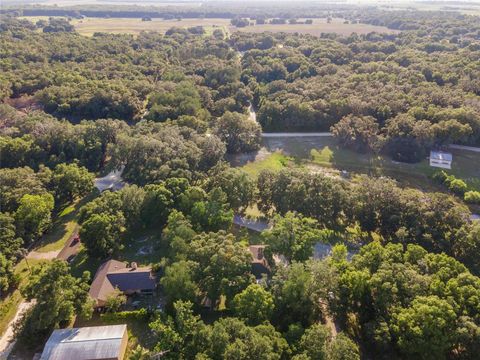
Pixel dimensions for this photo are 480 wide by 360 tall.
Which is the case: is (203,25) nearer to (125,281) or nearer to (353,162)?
(353,162)

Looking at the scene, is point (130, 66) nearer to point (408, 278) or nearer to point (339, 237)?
point (339, 237)

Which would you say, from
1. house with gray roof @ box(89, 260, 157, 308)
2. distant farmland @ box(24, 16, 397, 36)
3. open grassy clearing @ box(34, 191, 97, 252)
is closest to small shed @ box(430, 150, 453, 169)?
house with gray roof @ box(89, 260, 157, 308)

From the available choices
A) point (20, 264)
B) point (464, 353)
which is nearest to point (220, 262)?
point (464, 353)

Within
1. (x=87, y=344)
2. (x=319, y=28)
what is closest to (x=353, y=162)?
(x=87, y=344)

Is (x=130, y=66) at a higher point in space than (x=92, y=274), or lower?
higher

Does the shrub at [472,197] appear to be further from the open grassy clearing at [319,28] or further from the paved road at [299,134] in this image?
the open grassy clearing at [319,28]

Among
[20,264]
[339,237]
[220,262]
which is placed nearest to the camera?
[220,262]

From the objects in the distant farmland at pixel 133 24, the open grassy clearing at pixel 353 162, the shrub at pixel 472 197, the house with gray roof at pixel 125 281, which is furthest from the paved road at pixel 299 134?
the distant farmland at pixel 133 24
